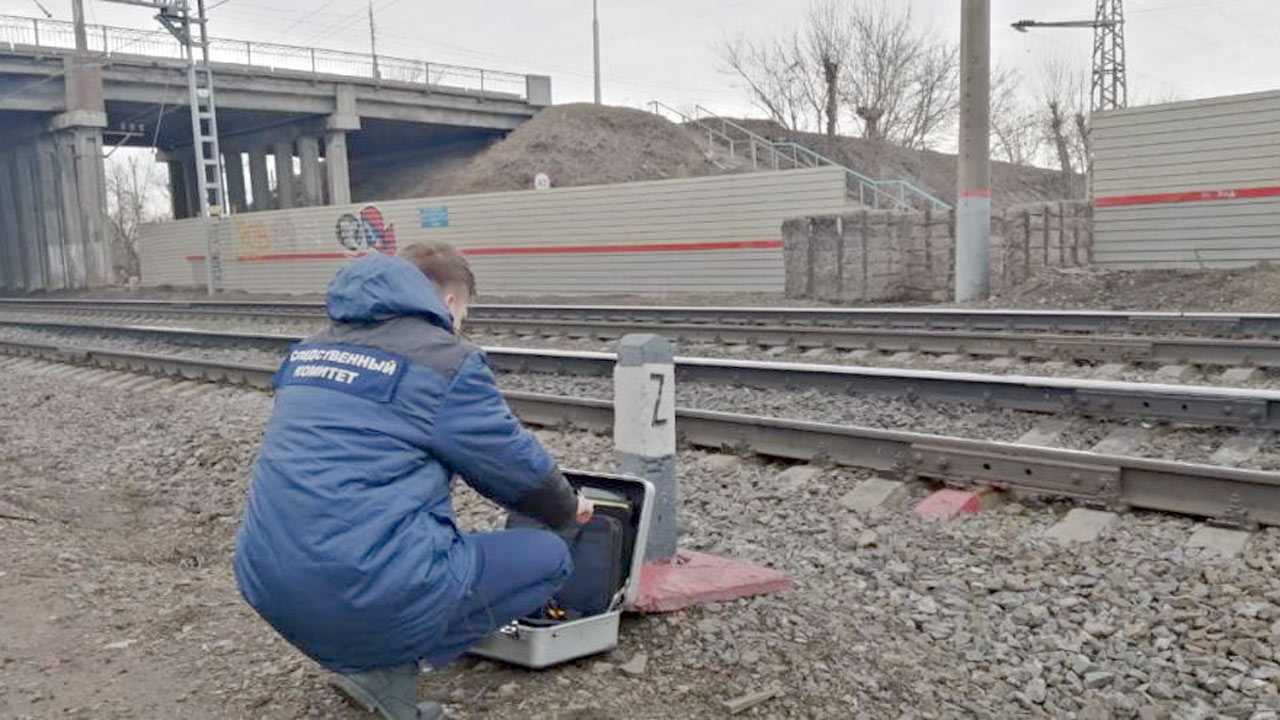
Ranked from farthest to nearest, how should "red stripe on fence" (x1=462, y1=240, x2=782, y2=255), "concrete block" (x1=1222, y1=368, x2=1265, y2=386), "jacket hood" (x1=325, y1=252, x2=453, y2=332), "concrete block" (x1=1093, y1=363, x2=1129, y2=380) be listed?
"red stripe on fence" (x1=462, y1=240, x2=782, y2=255) → "concrete block" (x1=1093, y1=363, x2=1129, y2=380) → "concrete block" (x1=1222, y1=368, x2=1265, y2=386) → "jacket hood" (x1=325, y1=252, x2=453, y2=332)

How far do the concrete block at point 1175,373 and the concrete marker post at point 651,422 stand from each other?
218 inches

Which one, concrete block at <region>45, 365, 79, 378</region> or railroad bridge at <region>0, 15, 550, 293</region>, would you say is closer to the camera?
concrete block at <region>45, 365, 79, 378</region>

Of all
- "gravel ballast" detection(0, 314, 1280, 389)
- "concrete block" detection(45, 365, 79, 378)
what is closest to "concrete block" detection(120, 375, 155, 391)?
"concrete block" detection(45, 365, 79, 378)

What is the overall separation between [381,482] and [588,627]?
1091 millimetres

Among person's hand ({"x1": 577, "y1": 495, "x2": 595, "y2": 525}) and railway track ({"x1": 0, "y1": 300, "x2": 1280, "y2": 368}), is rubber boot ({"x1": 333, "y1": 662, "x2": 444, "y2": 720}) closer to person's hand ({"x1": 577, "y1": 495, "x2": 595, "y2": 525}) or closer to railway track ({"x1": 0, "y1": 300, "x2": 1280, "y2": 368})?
person's hand ({"x1": 577, "y1": 495, "x2": 595, "y2": 525})

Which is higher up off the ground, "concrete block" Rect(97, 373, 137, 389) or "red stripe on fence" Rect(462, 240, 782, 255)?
"red stripe on fence" Rect(462, 240, 782, 255)

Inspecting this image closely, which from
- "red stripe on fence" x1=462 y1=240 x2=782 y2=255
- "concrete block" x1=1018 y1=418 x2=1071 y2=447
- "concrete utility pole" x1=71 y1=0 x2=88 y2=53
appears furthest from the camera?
"concrete utility pole" x1=71 y1=0 x2=88 y2=53

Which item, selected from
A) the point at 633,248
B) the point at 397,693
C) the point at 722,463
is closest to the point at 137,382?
the point at 722,463

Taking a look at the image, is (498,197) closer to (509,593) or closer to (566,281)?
(566,281)

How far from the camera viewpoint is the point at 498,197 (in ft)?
89.9

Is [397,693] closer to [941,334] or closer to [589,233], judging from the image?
[941,334]

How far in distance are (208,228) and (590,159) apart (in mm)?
16300

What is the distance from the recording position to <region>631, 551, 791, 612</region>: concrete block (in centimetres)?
404

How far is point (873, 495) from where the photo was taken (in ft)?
18.8
